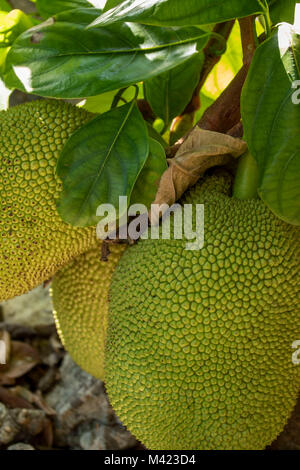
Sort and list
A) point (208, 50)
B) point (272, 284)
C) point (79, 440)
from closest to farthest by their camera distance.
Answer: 1. point (272, 284)
2. point (208, 50)
3. point (79, 440)

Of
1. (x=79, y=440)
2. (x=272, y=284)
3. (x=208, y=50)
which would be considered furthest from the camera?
(x=79, y=440)

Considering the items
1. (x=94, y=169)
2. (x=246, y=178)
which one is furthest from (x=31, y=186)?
(x=246, y=178)

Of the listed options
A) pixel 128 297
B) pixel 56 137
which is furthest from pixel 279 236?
pixel 56 137

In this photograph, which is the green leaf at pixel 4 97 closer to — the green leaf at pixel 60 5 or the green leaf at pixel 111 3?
the green leaf at pixel 60 5

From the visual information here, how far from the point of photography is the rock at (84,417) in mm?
1116

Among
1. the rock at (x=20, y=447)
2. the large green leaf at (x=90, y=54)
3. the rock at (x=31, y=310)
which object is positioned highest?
the large green leaf at (x=90, y=54)

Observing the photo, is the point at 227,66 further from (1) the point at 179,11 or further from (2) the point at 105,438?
(2) the point at 105,438

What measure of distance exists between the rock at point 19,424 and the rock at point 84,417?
0.05 m

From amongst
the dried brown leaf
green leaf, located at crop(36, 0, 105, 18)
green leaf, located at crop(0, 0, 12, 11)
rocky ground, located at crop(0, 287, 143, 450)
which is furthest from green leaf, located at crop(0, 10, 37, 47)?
rocky ground, located at crop(0, 287, 143, 450)

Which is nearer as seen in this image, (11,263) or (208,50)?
(11,263)

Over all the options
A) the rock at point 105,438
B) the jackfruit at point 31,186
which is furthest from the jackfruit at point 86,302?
the rock at point 105,438
